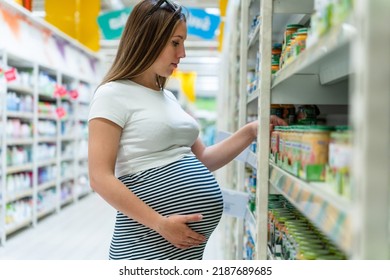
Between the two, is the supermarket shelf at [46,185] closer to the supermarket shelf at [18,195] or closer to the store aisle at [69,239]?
the supermarket shelf at [18,195]

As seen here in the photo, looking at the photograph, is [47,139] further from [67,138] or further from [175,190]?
[175,190]

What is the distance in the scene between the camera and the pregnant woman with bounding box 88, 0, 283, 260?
156 centimetres

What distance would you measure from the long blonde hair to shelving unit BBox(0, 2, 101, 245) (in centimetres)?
363

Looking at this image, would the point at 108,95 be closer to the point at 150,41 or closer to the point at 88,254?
the point at 150,41

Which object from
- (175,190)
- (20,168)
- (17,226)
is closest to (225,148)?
(175,190)

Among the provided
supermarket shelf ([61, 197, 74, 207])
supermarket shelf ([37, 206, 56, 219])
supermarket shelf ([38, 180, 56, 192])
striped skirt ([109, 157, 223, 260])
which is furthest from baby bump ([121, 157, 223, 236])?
supermarket shelf ([61, 197, 74, 207])

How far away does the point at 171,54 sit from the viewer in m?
1.68

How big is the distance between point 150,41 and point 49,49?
5743 mm

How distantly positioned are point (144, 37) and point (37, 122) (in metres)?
5.08

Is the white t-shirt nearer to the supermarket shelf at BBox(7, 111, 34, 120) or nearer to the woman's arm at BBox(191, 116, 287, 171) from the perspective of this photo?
the woman's arm at BBox(191, 116, 287, 171)

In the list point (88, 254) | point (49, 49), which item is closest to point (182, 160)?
point (88, 254)

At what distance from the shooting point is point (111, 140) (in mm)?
1552

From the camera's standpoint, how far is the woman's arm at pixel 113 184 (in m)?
1.54

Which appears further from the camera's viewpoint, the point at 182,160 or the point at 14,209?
the point at 14,209
